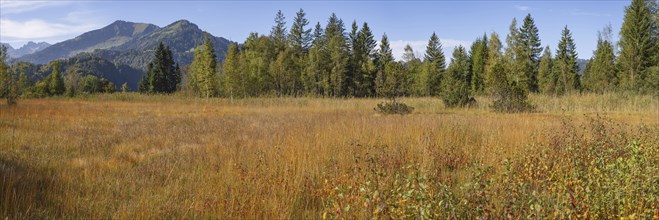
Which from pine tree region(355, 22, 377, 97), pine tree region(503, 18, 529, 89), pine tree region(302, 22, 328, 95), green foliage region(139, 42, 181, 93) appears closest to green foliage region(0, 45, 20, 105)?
pine tree region(302, 22, 328, 95)

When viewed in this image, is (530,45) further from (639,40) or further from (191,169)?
(191,169)

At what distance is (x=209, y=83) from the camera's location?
34250mm

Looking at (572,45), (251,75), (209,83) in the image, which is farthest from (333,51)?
(572,45)

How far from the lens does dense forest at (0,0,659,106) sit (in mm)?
32406

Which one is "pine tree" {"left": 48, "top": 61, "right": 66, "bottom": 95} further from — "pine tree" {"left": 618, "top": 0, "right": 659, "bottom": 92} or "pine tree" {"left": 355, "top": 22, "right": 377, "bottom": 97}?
"pine tree" {"left": 618, "top": 0, "right": 659, "bottom": 92}

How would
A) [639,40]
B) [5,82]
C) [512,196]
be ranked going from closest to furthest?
[512,196]
[5,82]
[639,40]

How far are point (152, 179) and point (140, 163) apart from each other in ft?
4.39

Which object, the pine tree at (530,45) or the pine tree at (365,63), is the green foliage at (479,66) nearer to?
the pine tree at (530,45)

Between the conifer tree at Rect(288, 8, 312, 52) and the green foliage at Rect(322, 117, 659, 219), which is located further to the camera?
the conifer tree at Rect(288, 8, 312, 52)

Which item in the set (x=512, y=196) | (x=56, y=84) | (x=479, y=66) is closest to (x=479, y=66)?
(x=479, y=66)

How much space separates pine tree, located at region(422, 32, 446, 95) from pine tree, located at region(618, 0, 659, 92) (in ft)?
57.4

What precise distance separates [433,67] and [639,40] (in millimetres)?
18896

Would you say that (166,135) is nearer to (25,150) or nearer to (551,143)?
(25,150)

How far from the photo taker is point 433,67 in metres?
42.8
